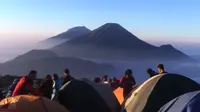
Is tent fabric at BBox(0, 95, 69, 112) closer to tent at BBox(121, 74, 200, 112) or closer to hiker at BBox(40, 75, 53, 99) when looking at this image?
tent at BBox(121, 74, 200, 112)

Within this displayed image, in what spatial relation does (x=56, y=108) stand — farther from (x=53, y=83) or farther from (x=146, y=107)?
(x=53, y=83)

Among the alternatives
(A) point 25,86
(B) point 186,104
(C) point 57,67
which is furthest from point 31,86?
(C) point 57,67

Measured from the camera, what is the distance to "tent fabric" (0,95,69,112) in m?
8.52

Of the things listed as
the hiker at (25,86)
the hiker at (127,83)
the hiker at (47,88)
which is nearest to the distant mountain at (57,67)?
the hiker at (127,83)

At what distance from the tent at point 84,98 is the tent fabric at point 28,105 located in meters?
1.66

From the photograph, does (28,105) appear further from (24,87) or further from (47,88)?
(47,88)

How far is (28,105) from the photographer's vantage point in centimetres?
862

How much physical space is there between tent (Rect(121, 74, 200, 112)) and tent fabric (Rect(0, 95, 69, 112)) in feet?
6.06

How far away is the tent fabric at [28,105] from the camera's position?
335 inches

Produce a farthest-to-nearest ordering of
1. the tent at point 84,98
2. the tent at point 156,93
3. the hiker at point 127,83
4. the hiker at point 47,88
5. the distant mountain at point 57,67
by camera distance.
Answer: the distant mountain at point 57,67
the hiker at point 127,83
the hiker at point 47,88
the tent at point 84,98
the tent at point 156,93

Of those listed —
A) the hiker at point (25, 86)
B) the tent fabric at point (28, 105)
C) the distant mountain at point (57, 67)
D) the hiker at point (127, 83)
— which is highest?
the hiker at point (25, 86)

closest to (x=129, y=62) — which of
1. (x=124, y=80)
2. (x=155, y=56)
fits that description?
(x=155, y=56)

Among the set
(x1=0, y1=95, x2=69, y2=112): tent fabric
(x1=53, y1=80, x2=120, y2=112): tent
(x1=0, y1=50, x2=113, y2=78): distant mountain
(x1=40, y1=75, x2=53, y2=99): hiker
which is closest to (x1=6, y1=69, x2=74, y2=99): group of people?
(x1=40, y1=75, x2=53, y2=99): hiker

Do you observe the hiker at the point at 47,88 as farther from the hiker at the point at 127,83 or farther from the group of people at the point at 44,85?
the hiker at the point at 127,83
